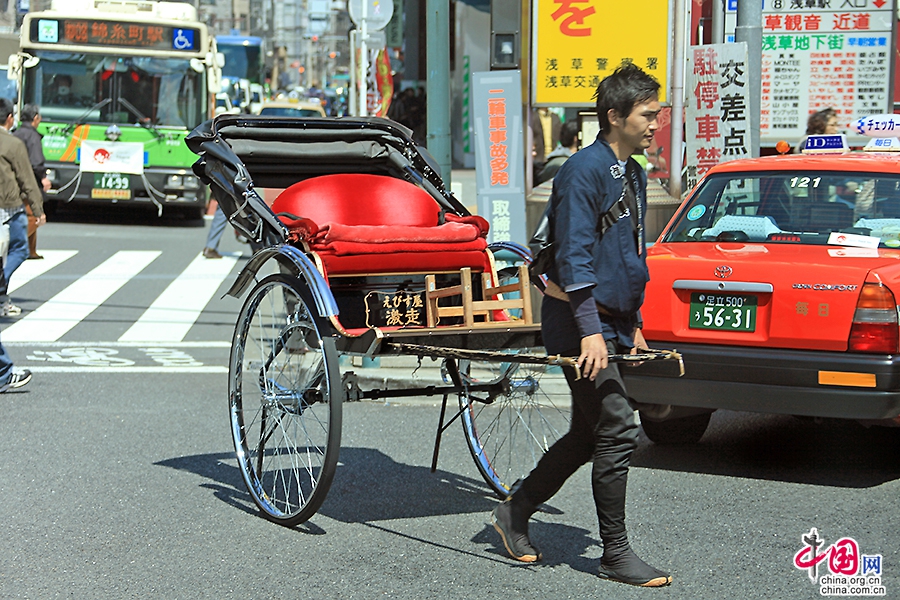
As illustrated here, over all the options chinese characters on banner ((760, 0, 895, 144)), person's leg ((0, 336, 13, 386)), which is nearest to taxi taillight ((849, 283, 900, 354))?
person's leg ((0, 336, 13, 386))

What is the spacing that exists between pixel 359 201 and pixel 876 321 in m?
2.60

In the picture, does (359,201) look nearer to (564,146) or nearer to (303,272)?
(303,272)

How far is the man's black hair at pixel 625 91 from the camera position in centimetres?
429

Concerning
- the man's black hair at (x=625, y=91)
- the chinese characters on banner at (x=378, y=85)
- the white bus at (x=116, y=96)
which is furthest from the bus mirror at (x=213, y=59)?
the man's black hair at (x=625, y=91)

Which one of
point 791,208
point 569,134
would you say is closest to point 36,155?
point 569,134

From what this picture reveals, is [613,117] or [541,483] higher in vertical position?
[613,117]

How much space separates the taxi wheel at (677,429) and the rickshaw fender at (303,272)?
251 centimetres

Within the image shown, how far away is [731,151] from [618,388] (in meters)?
6.02

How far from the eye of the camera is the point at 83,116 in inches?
720

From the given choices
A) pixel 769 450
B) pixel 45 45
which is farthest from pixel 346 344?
pixel 45 45

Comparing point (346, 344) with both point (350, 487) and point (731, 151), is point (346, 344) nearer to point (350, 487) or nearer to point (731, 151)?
point (350, 487)

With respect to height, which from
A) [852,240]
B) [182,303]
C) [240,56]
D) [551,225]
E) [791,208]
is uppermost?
[240,56]

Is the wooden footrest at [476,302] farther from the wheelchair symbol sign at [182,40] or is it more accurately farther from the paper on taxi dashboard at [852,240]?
the wheelchair symbol sign at [182,40]

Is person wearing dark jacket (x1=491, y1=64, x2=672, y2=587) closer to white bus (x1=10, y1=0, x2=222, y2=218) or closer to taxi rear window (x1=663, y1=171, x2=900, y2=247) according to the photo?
taxi rear window (x1=663, y1=171, x2=900, y2=247)
